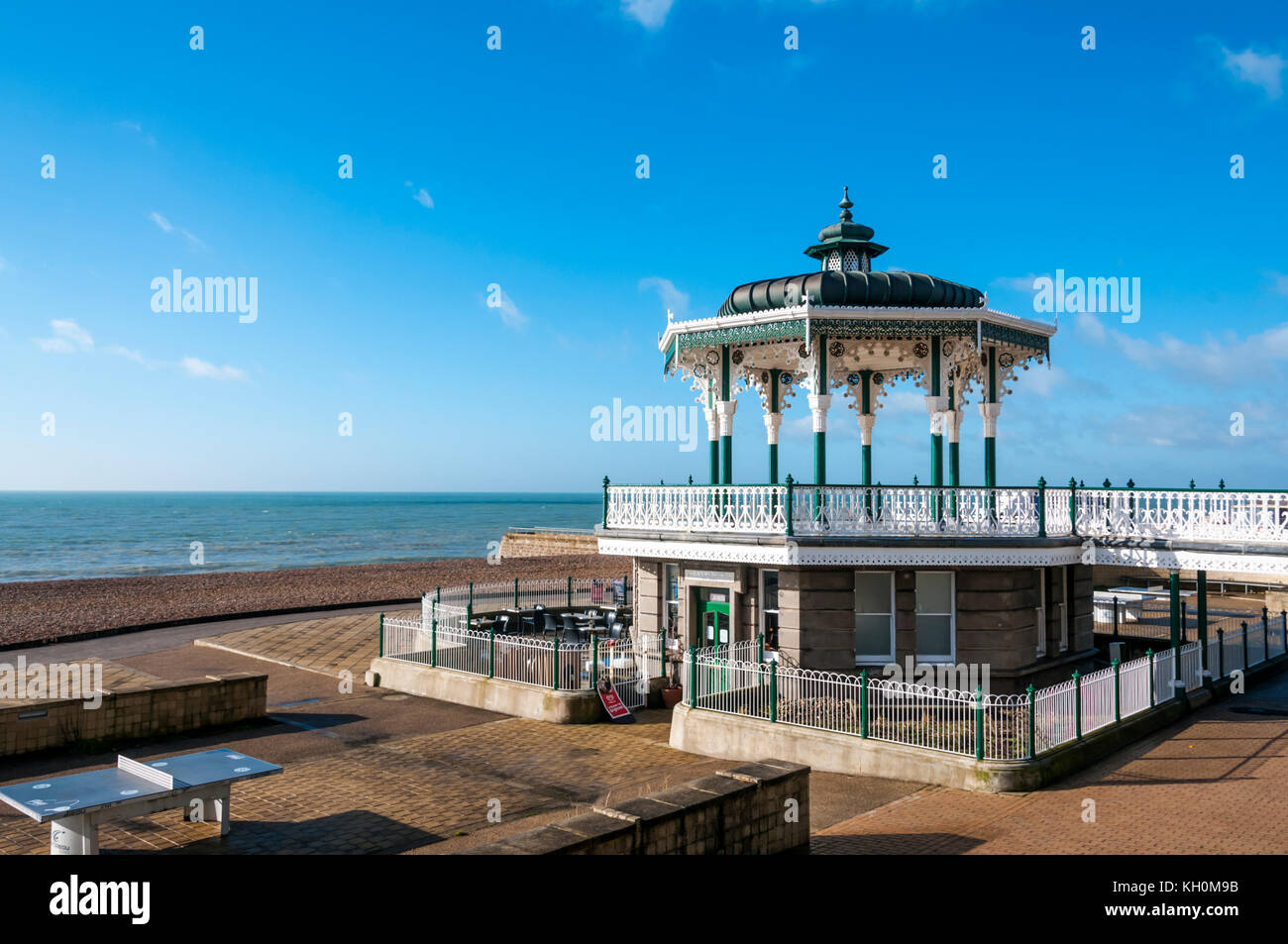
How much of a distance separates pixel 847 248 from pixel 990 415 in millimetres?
4860

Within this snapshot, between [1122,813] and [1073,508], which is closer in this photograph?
[1122,813]

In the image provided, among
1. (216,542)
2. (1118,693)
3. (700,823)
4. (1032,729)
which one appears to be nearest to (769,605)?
(1118,693)

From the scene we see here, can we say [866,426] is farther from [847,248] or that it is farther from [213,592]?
[213,592]

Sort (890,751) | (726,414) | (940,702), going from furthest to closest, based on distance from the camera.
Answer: (726,414) < (940,702) < (890,751)

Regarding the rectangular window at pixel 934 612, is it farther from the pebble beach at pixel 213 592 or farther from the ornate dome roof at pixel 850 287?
the pebble beach at pixel 213 592

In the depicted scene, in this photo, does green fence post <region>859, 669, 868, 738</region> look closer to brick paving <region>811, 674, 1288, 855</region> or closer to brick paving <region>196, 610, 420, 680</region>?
brick paving <region>811, 674, 1288, 855</region>

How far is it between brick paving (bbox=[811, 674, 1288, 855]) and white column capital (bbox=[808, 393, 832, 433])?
24.3 feet

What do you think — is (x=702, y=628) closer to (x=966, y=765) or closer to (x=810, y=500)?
(x=810, y=500)

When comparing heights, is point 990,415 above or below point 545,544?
above

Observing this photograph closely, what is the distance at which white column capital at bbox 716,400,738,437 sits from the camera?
19.7 m

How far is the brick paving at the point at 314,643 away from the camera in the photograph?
23.9m

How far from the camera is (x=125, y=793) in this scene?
9.62 metres
